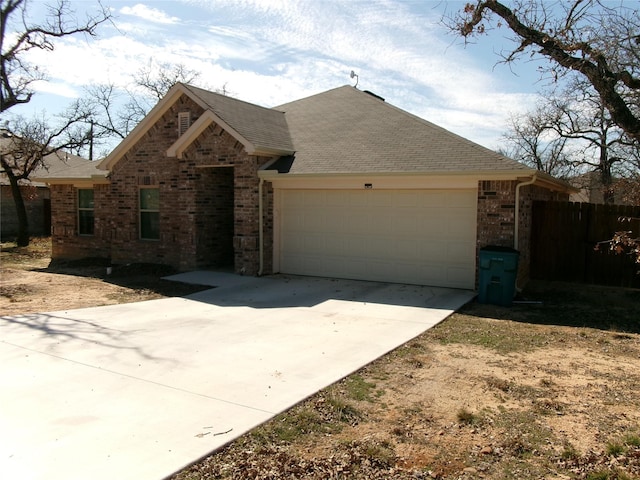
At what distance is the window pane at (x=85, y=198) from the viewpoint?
17859 millimetres

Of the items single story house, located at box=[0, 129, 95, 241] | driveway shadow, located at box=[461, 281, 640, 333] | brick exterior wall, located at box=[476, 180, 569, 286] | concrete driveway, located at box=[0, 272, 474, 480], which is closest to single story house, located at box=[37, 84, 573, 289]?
brick exterior wall, located at box=[476, 180, 569, 286]

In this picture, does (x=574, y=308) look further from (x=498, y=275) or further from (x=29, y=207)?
(x=29, y=207)

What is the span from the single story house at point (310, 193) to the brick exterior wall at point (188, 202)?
0.12 ft

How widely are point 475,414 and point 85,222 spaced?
53.8 feet

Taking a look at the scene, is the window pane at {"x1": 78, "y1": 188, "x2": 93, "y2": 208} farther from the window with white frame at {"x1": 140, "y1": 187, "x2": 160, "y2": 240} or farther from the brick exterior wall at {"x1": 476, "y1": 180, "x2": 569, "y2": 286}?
the brick exterior wall at {"x1": 476, "y1": 180, "x2": 569, "y2": 286}

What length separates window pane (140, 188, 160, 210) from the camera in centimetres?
1549

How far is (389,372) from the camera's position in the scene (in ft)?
20.9

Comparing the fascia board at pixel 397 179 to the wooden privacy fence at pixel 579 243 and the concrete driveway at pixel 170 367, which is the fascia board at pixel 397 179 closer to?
the wooden privacy fence at pixel 579 243

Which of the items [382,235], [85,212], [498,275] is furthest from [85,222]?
[498,275]

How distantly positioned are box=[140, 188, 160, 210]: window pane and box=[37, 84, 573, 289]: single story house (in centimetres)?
4

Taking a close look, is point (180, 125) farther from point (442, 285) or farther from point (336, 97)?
point (442, 285)

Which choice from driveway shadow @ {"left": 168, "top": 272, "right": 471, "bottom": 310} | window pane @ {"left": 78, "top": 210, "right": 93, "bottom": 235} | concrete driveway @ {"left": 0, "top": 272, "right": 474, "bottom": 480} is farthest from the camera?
window pane @ {"left": 78, "top": 210, "right": 93, "bottom": 235}

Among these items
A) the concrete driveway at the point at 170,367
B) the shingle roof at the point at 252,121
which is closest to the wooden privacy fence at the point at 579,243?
the concrete driveway at the point at 170,367

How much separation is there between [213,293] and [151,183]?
5458 millimetres
